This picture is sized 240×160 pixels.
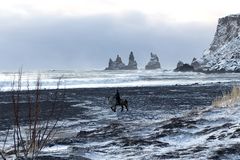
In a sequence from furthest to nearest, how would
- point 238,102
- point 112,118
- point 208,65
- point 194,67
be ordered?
point 194,67 < point 208,65 < point 112,118 < point 238,102

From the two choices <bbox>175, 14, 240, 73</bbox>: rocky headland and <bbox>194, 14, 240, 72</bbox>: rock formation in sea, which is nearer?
<bbox>194, 14, 240, 72</bbox>: rock formation in sea

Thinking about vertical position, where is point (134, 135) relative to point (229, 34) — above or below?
below

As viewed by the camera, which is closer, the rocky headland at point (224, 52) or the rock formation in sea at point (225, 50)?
the rock formation in sea at point (225, 50)

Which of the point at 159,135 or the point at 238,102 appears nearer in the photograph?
the point at 159,135

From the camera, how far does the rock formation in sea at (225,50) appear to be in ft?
420

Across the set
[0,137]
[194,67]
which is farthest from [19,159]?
[194,67]

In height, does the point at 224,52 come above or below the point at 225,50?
below

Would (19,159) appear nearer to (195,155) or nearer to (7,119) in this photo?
(195,155)

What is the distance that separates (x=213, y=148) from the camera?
1071 centimetres

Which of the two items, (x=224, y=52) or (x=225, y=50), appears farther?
(x=225, y=50)

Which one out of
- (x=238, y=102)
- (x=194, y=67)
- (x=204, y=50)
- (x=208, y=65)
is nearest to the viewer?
(x=238, y=102)

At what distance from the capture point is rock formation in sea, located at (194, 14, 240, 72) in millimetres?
128000

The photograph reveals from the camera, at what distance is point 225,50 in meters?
146

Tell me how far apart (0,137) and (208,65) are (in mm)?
124894
